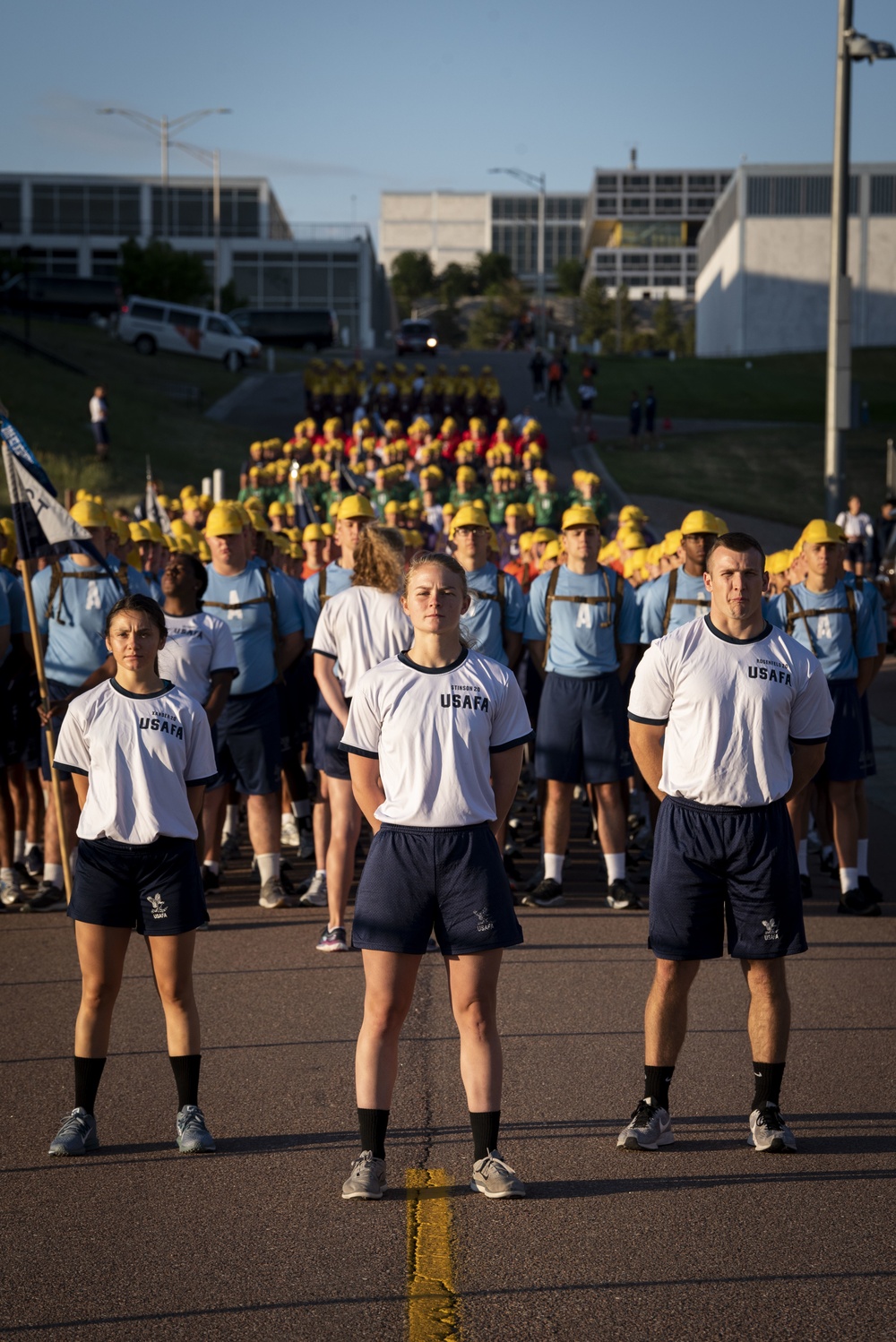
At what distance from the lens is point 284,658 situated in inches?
360

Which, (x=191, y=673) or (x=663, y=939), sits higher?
(x=191, y=673)

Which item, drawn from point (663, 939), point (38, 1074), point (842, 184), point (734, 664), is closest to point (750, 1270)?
point (663, 939)

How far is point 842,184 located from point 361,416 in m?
15.3

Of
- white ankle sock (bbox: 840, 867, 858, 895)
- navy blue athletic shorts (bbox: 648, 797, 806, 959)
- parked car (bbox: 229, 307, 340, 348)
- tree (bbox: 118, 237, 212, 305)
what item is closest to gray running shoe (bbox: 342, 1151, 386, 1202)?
navy blue athletic shorts (bbox: 648, 797, 806, 959)

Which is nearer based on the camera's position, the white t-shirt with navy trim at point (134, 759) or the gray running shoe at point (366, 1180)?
the gray running shoe at point (366, 1180)

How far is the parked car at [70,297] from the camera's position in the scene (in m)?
64.0

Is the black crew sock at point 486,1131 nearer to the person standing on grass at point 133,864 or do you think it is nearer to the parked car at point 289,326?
the person standing on grass at point 133,864

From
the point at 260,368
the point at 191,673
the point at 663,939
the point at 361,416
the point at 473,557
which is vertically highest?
the point at 260,368

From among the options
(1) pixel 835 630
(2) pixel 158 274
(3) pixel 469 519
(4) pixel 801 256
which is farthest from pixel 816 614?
(4) pixel 801 256

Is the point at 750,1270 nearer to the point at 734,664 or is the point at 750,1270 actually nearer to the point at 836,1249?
the point at 836,1249

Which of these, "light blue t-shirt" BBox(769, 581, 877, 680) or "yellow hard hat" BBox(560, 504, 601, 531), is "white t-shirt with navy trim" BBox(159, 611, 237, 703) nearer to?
"yellow hard hat" BBox(560, 504, 601, 531)

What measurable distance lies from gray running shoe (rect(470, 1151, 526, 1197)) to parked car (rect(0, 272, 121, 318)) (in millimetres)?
63060

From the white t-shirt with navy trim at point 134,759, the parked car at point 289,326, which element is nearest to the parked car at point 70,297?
the parked car at point 289,326

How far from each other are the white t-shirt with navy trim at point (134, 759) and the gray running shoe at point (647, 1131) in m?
1.82
